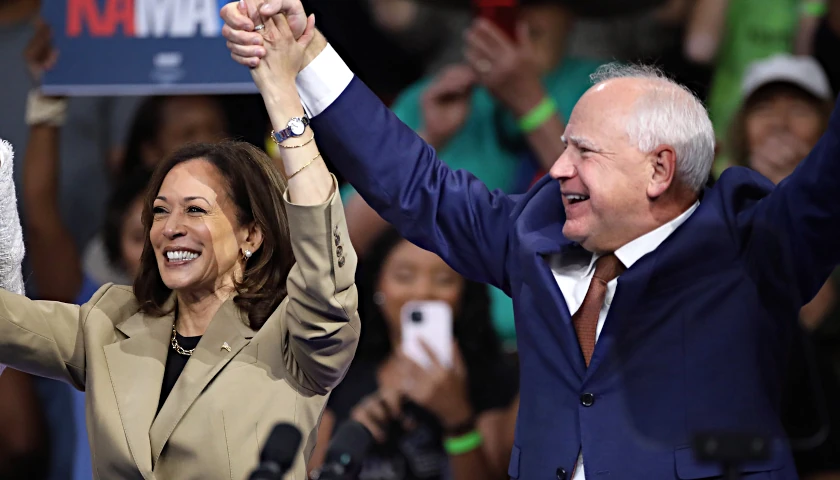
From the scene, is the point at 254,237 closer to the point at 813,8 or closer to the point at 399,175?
the point at 399,175

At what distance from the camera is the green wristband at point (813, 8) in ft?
12.6

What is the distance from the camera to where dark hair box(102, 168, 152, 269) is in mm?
4164

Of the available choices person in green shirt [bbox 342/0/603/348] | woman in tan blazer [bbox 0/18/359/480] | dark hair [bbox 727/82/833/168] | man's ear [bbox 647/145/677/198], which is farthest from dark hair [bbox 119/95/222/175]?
man's ear [bbox 647/145/677/198]

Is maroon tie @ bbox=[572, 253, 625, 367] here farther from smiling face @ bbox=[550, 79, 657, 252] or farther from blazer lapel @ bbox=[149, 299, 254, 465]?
blazer lapel @ bbox=[149, 299, 254, 465]

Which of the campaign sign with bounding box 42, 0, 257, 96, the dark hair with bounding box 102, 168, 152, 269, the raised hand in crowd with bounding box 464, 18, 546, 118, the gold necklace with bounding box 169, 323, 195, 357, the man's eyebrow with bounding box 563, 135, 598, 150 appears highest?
the campaign sign with bounding box 42, 0, 257, 96

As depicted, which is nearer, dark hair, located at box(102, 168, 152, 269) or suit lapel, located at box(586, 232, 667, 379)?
suit lapel, located at box(586, 232, 667, 379)

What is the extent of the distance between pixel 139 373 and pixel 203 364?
0.13 m

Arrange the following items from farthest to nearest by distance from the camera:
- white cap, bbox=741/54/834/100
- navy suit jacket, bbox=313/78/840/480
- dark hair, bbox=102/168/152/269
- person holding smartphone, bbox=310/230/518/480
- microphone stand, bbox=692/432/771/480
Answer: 1. dark hair, bbox=102/168/152/269
2. person holding smartphone, bbox=310/230/518/480
3. white cap, bbox=741/54/834/100
4. navy suit jacket, bbox=313/78/840/480
5. microphone stand, bbox=692/432/771/480

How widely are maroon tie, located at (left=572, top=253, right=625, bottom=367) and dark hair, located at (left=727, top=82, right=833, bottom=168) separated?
190 centimetres

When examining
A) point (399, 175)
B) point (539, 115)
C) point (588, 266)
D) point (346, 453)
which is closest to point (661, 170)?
point (588, 266)

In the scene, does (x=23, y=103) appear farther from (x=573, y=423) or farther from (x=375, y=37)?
(x=573, y=423)

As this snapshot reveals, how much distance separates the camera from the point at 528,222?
7.14 ft

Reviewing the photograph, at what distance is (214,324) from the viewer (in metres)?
2.11

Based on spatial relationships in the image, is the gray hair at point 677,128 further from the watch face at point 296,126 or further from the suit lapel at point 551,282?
the watch face at point 296,126
